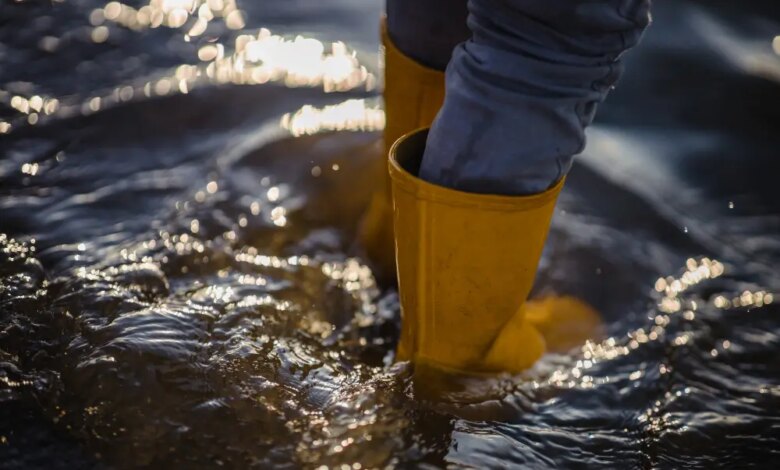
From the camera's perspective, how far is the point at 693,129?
2115mm

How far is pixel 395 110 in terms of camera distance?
153 cm

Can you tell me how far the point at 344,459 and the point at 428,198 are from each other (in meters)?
0.36

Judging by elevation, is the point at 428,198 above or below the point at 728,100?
above

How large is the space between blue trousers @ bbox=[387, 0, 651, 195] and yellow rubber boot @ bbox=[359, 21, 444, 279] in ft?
1.01

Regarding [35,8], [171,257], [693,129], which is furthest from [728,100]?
[35,8]

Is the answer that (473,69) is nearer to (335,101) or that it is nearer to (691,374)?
(691,374)

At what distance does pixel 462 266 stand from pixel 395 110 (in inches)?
16.8

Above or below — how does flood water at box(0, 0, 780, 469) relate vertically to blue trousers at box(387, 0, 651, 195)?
below

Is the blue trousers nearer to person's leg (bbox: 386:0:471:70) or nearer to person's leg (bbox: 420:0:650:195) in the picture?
person's leg (bbox: 420:0:650:195)

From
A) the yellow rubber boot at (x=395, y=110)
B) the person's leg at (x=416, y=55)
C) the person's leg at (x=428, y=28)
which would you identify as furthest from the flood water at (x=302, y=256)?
the person's leg at (x=428, y=28)

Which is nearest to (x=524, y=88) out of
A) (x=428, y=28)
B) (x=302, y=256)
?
(x=428, y=28)

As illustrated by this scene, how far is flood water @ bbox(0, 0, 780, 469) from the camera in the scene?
3.96 ft

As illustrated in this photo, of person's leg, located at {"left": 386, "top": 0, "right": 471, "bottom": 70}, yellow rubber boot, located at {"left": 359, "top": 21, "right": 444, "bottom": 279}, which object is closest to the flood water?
yellow rubber boot, located at {"left": 359, "top": 21, "right": 444, "bottom": 279}

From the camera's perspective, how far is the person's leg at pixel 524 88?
104 cm
